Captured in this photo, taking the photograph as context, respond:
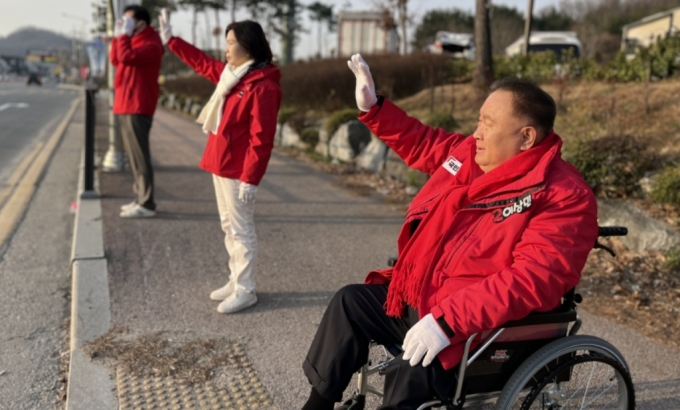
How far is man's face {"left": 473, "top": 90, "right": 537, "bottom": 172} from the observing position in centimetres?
243

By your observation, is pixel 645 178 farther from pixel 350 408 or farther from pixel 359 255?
pixel 350 408

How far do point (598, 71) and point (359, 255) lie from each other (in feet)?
22.4

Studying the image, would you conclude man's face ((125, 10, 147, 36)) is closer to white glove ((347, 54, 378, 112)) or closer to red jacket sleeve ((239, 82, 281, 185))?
red jacket sleeve ((239, 82, 281, 185))

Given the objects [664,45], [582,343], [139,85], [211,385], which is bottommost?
[211,385]

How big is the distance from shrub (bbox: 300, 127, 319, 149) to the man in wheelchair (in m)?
8.77

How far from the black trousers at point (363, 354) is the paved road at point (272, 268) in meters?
0.60

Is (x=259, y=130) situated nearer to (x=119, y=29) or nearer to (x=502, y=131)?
(x=502, y=131)

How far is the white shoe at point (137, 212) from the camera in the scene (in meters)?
6.20

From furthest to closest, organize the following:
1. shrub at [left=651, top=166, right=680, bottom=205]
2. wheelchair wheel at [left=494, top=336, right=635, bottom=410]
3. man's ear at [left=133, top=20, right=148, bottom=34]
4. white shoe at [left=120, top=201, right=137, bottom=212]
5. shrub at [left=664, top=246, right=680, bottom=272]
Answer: white shoe at [left=120, top=201, right=137, bottom=212] → man's ear at [left=133, top=20, right=148, bottom=34] → shrub at [left=651, top=166, right=680, bottom=205] → shrub at [left=664, top=246, right=680, bottom=272] → wheelchair wheel at [left=494, top=336, right=635, bottom=410]

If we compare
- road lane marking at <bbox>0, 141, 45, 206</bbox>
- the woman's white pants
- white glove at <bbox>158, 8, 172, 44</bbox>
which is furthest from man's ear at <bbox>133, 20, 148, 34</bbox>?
road lane marking at <bbox>0, 141, 45, 206</bbox>

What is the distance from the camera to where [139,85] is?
6180 millimetres

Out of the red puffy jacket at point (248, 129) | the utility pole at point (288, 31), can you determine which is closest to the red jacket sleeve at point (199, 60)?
the red puffy jacket at point (248, 129)

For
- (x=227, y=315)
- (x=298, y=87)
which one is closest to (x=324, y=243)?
(x=227, y=315)

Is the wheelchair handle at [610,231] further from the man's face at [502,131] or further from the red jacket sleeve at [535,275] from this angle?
the man's face at [502,131]
